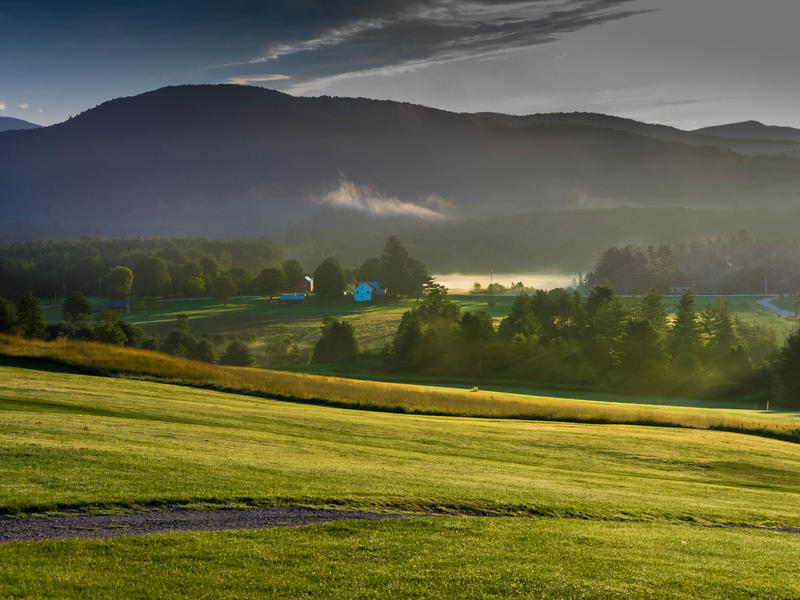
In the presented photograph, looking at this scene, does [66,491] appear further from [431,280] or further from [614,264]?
[614,264]

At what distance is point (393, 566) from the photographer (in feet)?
32.4

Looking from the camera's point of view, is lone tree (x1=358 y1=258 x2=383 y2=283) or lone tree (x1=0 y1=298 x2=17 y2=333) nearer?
lone tree (x1=0 y1=298 x2=17 y2=333)

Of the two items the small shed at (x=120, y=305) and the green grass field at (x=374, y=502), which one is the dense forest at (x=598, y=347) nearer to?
the green grass field at (x=374, y=502)

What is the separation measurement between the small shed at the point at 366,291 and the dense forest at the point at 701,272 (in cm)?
5586

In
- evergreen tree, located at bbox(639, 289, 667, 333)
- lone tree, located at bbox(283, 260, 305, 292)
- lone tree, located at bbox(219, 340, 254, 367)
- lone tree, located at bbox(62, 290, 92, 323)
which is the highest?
lone tree, located at bbox(283, 260, 305, 292)

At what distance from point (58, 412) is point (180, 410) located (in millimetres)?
4729

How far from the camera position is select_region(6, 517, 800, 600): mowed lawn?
8.83 meters

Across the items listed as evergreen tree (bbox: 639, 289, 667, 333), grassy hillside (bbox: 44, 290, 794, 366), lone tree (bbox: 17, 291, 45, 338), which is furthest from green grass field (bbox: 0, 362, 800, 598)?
grassy hillside (bbox: 44, 290, 794, 366)

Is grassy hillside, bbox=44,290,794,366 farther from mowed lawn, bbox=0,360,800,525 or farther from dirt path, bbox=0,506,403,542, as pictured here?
dirt path, bbox=0,506,403,542

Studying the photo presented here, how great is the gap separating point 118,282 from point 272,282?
3478 cm

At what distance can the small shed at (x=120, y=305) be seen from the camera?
140 m

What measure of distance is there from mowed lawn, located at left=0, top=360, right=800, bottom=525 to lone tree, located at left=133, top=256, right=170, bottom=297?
418 feet

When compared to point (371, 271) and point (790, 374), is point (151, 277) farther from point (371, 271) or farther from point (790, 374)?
point (790, 374)

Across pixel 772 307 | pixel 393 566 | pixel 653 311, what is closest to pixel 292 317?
pixel 653 311
